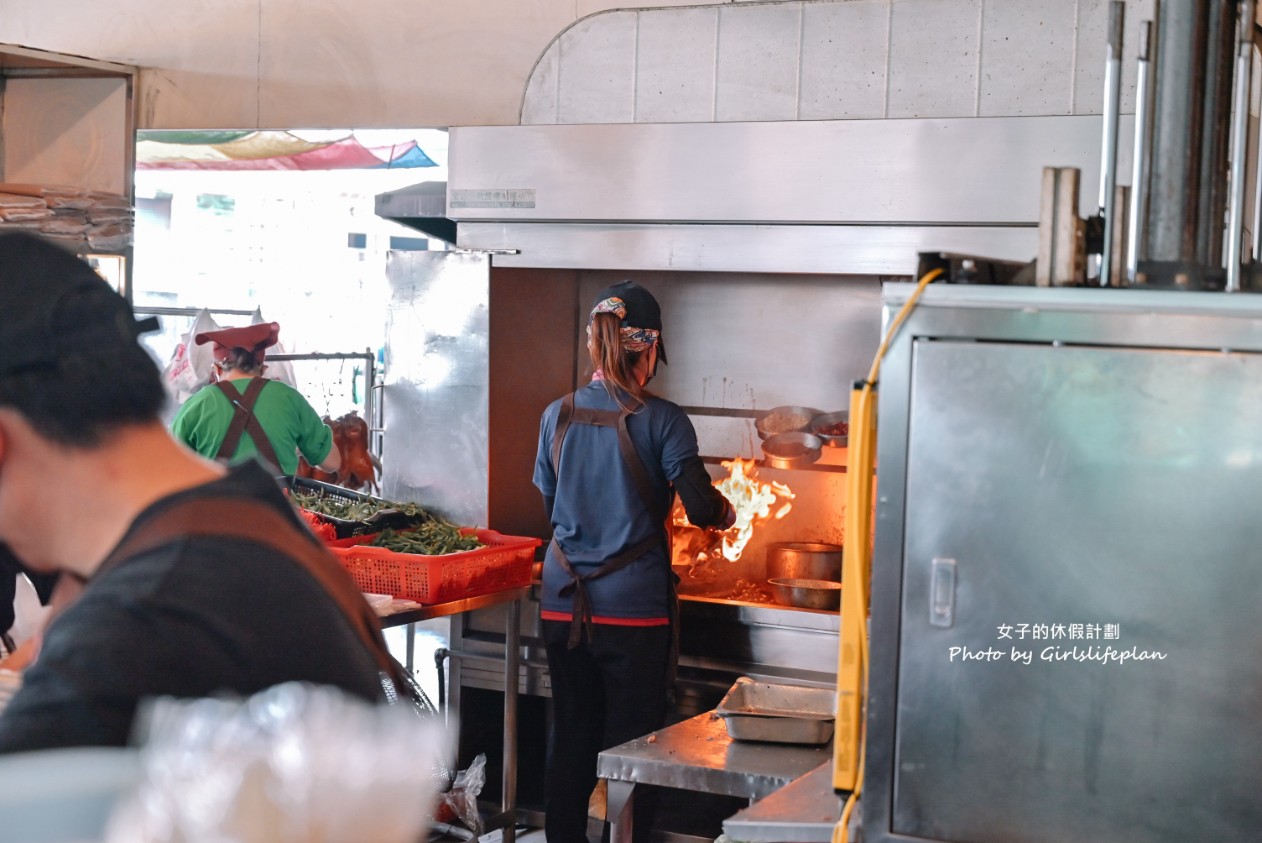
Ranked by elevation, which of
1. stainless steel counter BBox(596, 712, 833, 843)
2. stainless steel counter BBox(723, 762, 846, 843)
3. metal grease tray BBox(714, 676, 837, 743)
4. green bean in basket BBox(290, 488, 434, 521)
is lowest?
stainless steel counter BBox(596, 712, 833, 843)

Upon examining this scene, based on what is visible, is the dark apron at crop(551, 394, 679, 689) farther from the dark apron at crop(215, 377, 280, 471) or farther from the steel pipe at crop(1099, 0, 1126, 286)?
the steel pipe at crop(1099, 0, 1126, 286)

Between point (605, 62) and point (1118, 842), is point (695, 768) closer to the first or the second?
point (1118, 842)

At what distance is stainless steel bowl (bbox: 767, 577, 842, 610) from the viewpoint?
4230 millimetres

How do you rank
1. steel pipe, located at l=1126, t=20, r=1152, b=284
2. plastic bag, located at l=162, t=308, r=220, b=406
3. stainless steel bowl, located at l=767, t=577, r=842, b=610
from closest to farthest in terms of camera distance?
steel pipe, located at l=1126, t=20, r=1152, b=284 < stainless steel bowl, located at l=767, t=577, r=842, b=610 < plastic bag, located at l=162, t=308, r=220, b=406

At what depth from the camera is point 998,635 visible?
196cm

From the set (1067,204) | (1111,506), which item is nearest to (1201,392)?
(1111,506)

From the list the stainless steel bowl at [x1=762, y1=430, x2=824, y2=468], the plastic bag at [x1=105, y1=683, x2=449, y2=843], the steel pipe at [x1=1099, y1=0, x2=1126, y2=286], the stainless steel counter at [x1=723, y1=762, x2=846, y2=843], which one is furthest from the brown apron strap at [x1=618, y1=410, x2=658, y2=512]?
the plastic bag at [x1=105, y1=683, x2=449, y2=843]

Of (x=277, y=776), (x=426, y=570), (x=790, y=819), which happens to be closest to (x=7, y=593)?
(x=790, y=819)

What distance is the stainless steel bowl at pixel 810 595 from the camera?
4.23 meters

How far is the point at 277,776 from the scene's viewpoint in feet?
2.80

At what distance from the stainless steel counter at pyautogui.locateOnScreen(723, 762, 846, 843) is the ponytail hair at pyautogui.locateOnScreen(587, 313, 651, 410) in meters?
1.85

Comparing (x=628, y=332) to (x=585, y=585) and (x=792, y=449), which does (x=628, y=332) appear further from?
(x=792, y=449)

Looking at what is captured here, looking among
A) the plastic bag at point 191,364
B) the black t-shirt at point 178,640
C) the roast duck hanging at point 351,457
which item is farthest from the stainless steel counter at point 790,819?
the plastic bag at point 191,364

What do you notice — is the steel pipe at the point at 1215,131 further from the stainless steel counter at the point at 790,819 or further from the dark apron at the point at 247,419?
the dark apron at the point at 247,419
